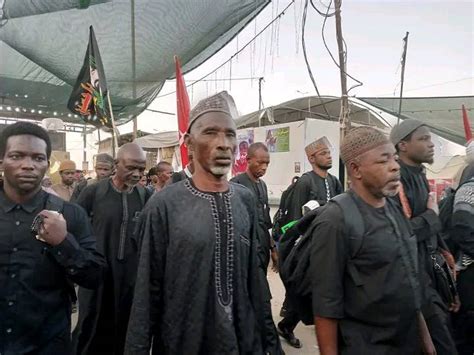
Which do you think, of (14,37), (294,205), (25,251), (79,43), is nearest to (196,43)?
(79,43)

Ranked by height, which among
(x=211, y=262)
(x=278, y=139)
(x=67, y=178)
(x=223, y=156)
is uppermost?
(x=278, y=139)

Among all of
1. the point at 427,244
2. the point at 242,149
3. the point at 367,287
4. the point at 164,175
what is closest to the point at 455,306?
the point at 427,244

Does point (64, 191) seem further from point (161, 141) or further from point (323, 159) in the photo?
point (161, 141)

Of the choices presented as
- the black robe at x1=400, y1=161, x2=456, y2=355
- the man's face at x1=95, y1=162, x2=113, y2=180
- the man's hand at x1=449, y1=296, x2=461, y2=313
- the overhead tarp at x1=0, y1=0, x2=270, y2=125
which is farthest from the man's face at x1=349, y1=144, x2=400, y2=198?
the overhead tarp at x1=0, y1=0, x2=270, y2=125

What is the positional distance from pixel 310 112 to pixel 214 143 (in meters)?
8.52

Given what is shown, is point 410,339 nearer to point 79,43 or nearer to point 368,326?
point 368,326

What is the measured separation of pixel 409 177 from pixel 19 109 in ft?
37.9

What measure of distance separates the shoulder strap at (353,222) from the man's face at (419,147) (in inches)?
45.4

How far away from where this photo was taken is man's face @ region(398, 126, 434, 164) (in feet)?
9.16

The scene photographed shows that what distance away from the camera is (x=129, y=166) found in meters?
3.45

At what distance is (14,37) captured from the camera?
7090 mm

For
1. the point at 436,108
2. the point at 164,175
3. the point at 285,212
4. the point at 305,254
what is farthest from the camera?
the point at 436,108

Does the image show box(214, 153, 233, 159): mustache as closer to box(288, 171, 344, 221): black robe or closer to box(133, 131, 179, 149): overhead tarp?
box(288, 171, 344, 221): black robe

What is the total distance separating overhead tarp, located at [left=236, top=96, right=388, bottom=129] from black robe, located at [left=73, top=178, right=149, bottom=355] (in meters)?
6.75
